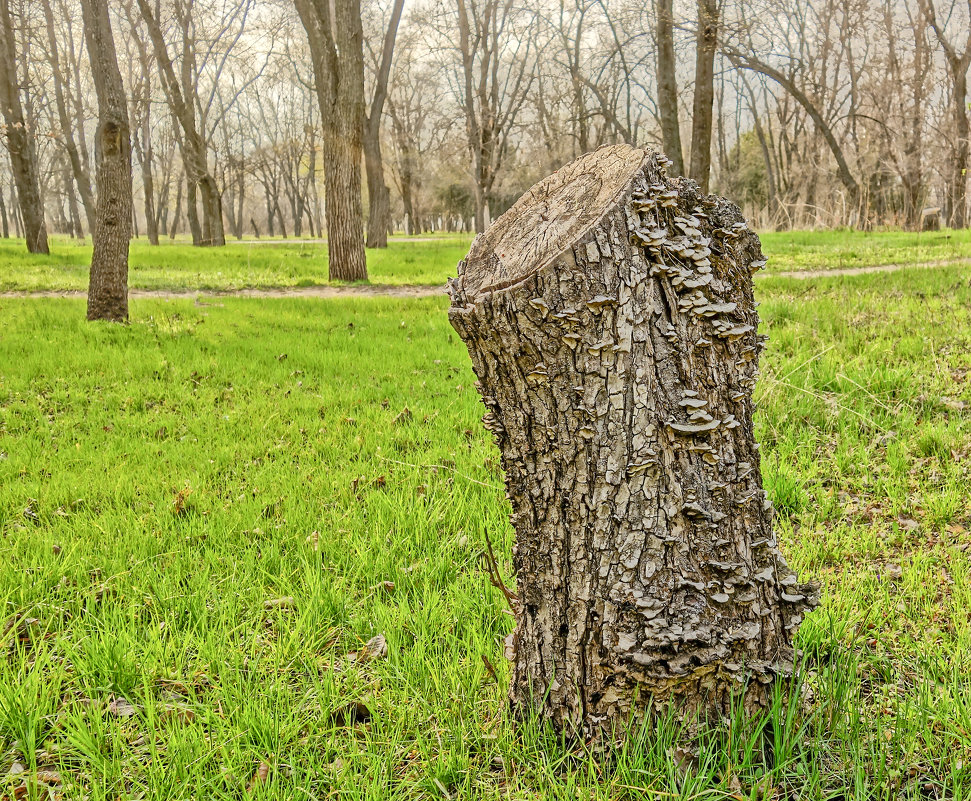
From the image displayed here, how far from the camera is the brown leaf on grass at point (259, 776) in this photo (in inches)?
66.5

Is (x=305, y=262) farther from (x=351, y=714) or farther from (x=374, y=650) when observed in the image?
(x=351, y=714)

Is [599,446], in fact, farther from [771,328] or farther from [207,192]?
[207,192]

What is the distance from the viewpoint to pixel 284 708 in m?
2.01

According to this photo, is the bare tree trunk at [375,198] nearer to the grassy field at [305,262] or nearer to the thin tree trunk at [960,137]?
the grassy field at [305,262]

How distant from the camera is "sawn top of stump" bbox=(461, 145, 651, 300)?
5.18 ft

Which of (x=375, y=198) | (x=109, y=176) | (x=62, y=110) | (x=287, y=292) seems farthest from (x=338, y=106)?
(x=62, y=110)

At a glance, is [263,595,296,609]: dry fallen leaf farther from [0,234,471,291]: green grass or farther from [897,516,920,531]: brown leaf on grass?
[0,234,471,291]: green grass

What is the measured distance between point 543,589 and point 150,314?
8354mm

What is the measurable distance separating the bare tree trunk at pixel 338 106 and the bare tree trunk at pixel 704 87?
5.95 meters

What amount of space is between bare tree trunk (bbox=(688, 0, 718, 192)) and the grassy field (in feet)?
7.44

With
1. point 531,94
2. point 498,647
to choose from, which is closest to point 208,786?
point 498,647

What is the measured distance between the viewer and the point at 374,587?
2.68 m

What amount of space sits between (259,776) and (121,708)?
0.66 meters

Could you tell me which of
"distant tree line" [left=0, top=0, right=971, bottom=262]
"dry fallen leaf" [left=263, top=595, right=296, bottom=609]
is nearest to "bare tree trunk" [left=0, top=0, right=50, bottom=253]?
"distant tree line" [left=0, top=0, right=971, bottom=262]
